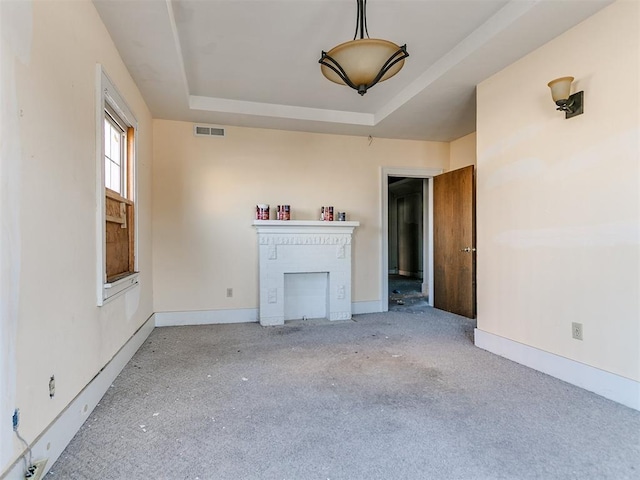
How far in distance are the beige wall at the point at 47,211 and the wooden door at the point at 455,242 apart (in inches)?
154

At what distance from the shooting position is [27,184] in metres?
1.40

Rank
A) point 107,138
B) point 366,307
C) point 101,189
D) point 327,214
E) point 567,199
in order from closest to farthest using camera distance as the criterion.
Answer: point 101,189, point 567,199, point 107,138, point 327,214, point 366,307

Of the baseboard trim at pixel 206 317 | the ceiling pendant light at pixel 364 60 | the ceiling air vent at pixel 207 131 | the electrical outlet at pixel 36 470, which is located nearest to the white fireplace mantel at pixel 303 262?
the baseboard trim at pixel 206 317

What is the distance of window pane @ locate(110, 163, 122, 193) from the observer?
113 inches

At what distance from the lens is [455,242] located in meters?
4.57

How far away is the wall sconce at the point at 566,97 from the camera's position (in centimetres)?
233

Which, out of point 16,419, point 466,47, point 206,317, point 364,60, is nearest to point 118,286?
point 16,419

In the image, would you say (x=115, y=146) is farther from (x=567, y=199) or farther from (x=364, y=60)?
(x=567, y=199)

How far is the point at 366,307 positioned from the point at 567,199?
2.92m

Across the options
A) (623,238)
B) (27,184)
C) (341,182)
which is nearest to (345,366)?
(623,238)

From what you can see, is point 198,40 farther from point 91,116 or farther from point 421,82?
point 421,82

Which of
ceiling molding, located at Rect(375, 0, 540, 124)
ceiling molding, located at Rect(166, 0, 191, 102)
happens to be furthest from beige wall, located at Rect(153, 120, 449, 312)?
ceiling molding, located at Rect(375, 0, 540, 124)

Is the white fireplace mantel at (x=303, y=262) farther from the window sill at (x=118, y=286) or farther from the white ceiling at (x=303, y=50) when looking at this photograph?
the window sill at (x=118, y=286)

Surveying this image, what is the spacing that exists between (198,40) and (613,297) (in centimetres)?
352
